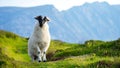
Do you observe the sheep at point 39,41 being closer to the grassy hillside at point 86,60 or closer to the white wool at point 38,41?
the white wool at point 38,41

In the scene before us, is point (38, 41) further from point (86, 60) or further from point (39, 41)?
point (86, 60)

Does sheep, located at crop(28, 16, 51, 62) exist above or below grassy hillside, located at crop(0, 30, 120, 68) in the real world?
above

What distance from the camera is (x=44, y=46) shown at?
26.5 meters

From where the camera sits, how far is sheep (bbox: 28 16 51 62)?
26203mm

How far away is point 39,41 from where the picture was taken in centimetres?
2638

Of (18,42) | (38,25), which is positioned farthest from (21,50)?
(38,25)

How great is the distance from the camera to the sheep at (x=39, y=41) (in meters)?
26.2

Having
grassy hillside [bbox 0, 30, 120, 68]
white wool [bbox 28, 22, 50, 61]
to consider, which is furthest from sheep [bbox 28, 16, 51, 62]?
grassy hillside [bbox 0, 30, 120, 68]

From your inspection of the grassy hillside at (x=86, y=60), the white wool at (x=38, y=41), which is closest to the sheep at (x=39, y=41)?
the white wool at (x=38, y=41)

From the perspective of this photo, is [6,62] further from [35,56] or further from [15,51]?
[15,51]

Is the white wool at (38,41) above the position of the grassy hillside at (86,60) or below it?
above

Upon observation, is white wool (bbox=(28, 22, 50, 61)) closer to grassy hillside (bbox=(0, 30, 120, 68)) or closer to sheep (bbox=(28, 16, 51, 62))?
sheep (bbox=(28, 16, 51, 62))

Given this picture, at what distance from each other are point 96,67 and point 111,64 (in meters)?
0.69

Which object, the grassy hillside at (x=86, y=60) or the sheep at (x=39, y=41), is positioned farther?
the sheep at (x=39, y=41)
